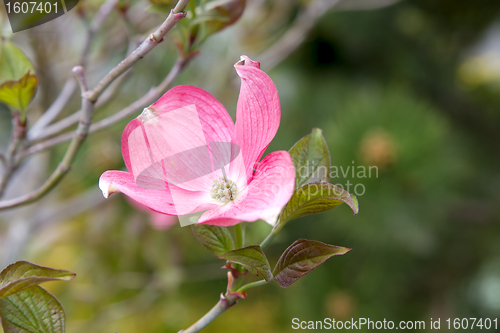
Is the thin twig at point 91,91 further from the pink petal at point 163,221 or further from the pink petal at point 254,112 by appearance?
the pink petal at point 163,221

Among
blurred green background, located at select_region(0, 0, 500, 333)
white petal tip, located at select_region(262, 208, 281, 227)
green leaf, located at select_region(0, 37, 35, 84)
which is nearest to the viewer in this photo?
white petal tip, located at select_region(262, 208, 281, 227)

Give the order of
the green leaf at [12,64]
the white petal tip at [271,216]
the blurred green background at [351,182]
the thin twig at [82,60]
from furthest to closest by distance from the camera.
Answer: the blurred green background at [351,182], the thin twig at [82,60], the green leaf at [12,64], the white petal tip at [271,216]

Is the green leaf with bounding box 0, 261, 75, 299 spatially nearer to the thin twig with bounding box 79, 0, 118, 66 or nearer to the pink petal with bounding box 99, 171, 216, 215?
the pink petal with bounding box 99, 171, 216, 215

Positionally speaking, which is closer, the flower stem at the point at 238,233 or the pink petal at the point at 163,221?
the flower stem at the point at 238,233

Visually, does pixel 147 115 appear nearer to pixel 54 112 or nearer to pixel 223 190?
pixel 223 190

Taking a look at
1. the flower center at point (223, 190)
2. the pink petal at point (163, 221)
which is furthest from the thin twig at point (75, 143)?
the pink petal at point (163, 221)

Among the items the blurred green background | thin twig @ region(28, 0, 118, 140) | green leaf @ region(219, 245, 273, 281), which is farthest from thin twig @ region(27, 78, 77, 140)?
green leaf @ region(219, 245, 273, 281)

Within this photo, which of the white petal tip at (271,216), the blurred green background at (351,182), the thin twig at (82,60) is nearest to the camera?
the white petal tip at (271,216)

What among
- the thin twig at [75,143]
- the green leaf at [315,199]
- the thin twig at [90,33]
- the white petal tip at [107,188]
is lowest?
the green leaf at [315,199]
